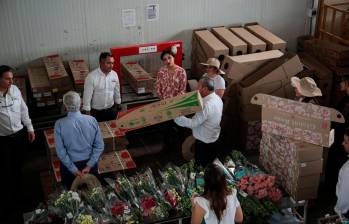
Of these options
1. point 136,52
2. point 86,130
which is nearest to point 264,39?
point 136,52

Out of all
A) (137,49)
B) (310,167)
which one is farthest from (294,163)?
(137,49)

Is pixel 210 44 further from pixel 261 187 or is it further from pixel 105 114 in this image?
pixel 261 187

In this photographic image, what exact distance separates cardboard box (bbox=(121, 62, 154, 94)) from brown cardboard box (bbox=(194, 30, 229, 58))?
0.95m

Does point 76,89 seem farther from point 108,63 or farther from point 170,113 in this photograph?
point 170,113

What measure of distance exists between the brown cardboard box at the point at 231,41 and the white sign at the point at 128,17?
1.29 metres

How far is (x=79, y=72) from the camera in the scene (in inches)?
259

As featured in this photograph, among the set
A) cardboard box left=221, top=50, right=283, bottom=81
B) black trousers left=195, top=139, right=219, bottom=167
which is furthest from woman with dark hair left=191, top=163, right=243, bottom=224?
cardboard box left=221, top=50, right=283, bottom=81

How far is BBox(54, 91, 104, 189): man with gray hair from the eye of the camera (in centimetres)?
451

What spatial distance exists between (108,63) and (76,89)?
2.51 feet

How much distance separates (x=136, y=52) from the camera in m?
6.84

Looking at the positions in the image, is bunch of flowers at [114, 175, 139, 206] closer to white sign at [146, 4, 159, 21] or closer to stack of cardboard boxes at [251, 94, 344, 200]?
stack of cardboard boxes at [251, 94, 344, 200]

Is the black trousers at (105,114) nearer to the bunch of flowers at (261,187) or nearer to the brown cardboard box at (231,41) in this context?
the brown cardboard box at (231,41)

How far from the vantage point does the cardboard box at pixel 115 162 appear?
18.9 feet

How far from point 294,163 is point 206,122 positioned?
1.04 meters
